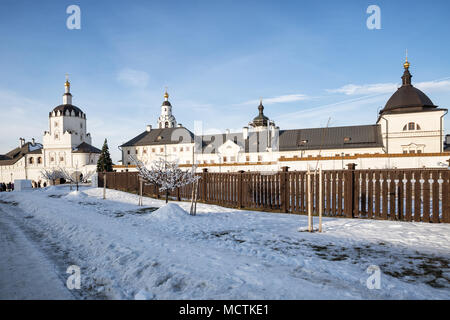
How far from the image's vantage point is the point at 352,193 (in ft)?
26.0

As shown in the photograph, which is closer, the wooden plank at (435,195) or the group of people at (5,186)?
the wooden plank at (435,195)

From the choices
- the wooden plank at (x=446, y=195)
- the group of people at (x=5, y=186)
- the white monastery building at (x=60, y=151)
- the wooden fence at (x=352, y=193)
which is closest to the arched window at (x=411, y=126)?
the wooden fence at (x=352, y=193)

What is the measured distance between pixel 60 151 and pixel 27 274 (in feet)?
221

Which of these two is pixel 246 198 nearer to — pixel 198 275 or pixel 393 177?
pixel 393 177

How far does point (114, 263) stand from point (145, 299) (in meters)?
1.55

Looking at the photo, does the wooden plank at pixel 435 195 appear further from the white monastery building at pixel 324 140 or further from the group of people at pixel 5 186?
the group of people at pixel 5 186

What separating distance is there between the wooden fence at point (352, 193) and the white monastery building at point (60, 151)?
56750 mm

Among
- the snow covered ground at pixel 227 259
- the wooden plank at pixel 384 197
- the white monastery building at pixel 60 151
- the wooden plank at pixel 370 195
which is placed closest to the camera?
the snow covered ground at pixel 227 259

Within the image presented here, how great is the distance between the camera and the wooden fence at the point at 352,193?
696 centimetres

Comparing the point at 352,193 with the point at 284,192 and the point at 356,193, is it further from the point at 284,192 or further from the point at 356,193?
the point at 284,192

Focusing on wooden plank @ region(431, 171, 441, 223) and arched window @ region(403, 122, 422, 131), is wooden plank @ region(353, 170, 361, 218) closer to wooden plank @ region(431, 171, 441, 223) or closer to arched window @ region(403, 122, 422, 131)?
wooden plank @ region(431, 171, 441, 223)

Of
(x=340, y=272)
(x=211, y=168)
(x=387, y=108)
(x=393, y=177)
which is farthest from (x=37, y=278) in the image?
(x=387, y=108)

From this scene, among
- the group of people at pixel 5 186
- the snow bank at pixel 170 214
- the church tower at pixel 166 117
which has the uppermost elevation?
the church tower at pixel 166 117
